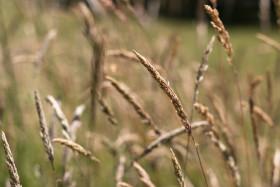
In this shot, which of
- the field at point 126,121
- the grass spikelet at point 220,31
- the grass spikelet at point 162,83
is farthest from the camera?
the field at point 126,121

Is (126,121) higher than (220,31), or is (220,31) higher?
(220,31)

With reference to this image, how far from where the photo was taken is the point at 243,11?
1731 cm

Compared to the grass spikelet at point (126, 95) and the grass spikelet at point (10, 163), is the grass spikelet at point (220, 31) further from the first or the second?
the grass spikelet at point (10, 163)

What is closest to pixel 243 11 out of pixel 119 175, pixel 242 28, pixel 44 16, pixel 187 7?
pixel 242 28

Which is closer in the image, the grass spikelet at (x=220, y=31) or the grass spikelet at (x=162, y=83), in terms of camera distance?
the grass spikelet at (x=162, y=83)

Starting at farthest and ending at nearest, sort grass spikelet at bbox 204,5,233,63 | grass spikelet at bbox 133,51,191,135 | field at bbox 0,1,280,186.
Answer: field at bbox 0,1,280,186
grass spikelet at bbox 204,5,233,63
grass spikelet at bbox 133,51,191,135

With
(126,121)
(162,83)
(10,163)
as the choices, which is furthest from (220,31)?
(126,121)

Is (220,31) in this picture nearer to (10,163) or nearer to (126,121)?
(10,163)

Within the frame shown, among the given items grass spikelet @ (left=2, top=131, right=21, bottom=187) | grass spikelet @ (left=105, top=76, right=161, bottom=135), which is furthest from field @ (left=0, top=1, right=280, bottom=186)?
grass spikelet @ (left=2, top=131, right=21, bottom=187)

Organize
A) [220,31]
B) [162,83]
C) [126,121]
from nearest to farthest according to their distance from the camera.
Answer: [162,83], [220,31], [126,121]

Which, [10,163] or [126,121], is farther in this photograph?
[126,121]

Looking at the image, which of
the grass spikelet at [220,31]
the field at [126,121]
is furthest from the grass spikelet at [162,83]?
the grass spikelet at [220,31]

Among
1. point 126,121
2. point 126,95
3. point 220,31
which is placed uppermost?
point 220,31

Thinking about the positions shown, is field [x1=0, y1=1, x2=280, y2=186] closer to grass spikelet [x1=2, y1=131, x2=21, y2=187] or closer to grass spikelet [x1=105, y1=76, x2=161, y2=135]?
grass spikelet [x1=105, y1=76, x2=161, y2=135]
